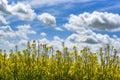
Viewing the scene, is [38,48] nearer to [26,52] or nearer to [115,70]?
[26,52]

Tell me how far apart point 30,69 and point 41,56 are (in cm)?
114

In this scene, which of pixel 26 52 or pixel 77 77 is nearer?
pixel 77 77

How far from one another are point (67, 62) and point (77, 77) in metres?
1.17

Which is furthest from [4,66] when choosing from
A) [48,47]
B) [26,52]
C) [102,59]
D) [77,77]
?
[102,59]

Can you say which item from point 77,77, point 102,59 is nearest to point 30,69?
point 77,77

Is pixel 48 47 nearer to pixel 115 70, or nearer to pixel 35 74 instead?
pixel 35 74

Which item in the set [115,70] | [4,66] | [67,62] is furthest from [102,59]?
[4,66]

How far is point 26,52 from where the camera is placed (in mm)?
13781

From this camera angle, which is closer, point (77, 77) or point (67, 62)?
point (77, 77)

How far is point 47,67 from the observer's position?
1352 centimetres

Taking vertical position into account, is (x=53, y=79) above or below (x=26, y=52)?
below

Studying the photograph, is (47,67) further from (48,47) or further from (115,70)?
(115,70)

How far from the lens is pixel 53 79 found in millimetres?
12586

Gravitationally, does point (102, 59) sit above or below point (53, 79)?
above
